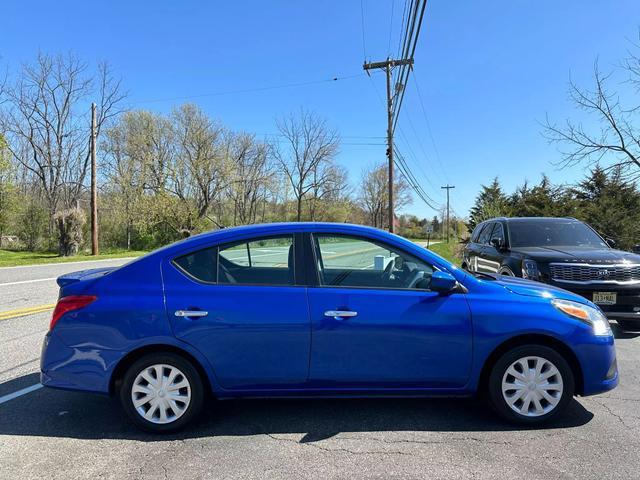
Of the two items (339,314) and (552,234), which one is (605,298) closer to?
(552,234)

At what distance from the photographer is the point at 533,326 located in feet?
11.4

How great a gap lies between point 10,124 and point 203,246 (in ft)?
155

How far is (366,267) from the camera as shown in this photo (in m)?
3.95

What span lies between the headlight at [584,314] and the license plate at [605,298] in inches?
115

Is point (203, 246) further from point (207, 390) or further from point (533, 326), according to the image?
point (533, 326)

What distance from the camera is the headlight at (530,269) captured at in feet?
21.5

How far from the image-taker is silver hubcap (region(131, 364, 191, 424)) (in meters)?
3.43

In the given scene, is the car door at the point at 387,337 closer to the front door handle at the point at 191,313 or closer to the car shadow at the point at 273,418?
the car shadow at the point at 273,418

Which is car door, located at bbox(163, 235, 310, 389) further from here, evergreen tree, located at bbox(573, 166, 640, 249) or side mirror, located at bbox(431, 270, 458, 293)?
evergreen tree, located at bbox(573, 166, 640, 249)

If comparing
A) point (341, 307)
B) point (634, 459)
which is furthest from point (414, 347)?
point (634, 459)

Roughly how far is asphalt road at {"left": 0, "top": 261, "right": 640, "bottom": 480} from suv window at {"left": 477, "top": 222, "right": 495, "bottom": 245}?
5053mm

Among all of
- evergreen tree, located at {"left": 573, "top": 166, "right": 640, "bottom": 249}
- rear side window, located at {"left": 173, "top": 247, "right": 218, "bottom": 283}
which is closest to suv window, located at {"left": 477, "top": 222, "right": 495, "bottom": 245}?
rear side window, located at {"left": 173, "top": 247, "right": 218, "bottom": 283}

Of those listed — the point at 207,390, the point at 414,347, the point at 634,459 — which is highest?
the point at 414,347

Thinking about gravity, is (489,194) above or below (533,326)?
above
